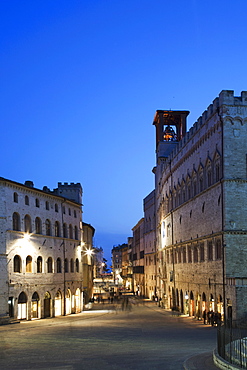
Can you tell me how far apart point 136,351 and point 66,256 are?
33883 mm

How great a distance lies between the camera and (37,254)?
5100cm

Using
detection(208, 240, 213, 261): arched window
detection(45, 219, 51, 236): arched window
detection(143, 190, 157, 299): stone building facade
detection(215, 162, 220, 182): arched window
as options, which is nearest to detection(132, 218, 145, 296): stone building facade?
detection(143, 190, 157, 299): stone building facade

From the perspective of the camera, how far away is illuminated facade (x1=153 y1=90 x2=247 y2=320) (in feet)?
126

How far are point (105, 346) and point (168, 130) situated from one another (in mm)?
50664

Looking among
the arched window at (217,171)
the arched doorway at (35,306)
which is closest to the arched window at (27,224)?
the arched doorway at (35,306)

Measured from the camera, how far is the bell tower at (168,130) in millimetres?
71062

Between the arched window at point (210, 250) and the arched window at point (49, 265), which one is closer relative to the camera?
the arched window at point (210, 250)

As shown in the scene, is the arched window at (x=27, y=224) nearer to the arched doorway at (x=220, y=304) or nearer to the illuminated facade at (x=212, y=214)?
the illuminated facade at (x=212, y=214)

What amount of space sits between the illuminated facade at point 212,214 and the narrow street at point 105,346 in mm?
4032

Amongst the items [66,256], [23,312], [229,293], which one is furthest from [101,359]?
[66,256]

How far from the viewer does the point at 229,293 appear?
37.3 metres

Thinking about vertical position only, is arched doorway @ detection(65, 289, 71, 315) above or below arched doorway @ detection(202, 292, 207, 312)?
below

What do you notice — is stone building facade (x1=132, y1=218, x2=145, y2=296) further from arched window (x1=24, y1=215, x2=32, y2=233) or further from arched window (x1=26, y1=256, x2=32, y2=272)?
arched window (x1=24, y1=215, x2=32, y2=233)

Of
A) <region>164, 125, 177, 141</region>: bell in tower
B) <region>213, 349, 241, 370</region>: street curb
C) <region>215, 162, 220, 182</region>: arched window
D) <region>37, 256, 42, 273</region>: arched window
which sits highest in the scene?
<region>164, 125, 177, 141</region>: bell in tower
